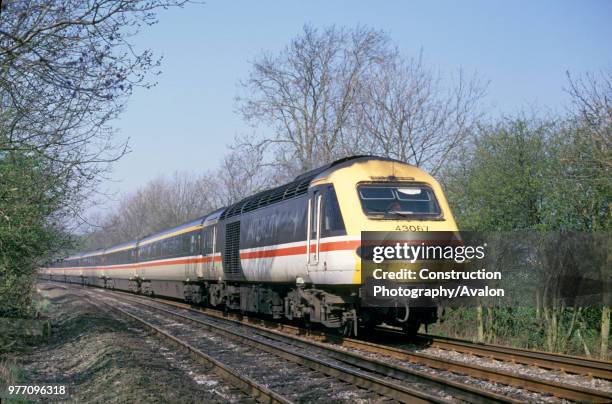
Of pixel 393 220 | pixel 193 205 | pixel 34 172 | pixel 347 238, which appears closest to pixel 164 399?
pixel 347 238

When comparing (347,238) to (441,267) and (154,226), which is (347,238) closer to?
(441,267)

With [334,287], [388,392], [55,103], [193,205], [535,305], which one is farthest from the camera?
[193,205]

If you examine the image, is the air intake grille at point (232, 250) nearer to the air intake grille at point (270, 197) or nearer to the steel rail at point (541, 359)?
the air intake grille at point (270, 197)

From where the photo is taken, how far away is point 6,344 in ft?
53.1

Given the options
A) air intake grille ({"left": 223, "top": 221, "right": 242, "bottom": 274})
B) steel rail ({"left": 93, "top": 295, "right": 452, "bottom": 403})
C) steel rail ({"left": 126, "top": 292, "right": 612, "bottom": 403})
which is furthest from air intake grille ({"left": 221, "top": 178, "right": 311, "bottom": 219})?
steel rail ({"left": 93, "top": 295, "right": 452, "bottom": 403})

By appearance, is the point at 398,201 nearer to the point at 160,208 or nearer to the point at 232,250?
the point at 232,250

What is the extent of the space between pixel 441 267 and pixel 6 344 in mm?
10526

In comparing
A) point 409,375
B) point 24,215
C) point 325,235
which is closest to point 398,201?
point 325,235

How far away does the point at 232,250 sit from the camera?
20.5m

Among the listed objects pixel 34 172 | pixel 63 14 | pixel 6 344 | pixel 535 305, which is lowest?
pixel 6 344

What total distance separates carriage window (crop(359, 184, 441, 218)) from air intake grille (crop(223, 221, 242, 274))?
7.30m

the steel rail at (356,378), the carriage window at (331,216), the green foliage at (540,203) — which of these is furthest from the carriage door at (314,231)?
the green foliage at (540,203)

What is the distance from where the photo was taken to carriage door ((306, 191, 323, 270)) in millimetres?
13595

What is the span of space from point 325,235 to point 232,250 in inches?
304
